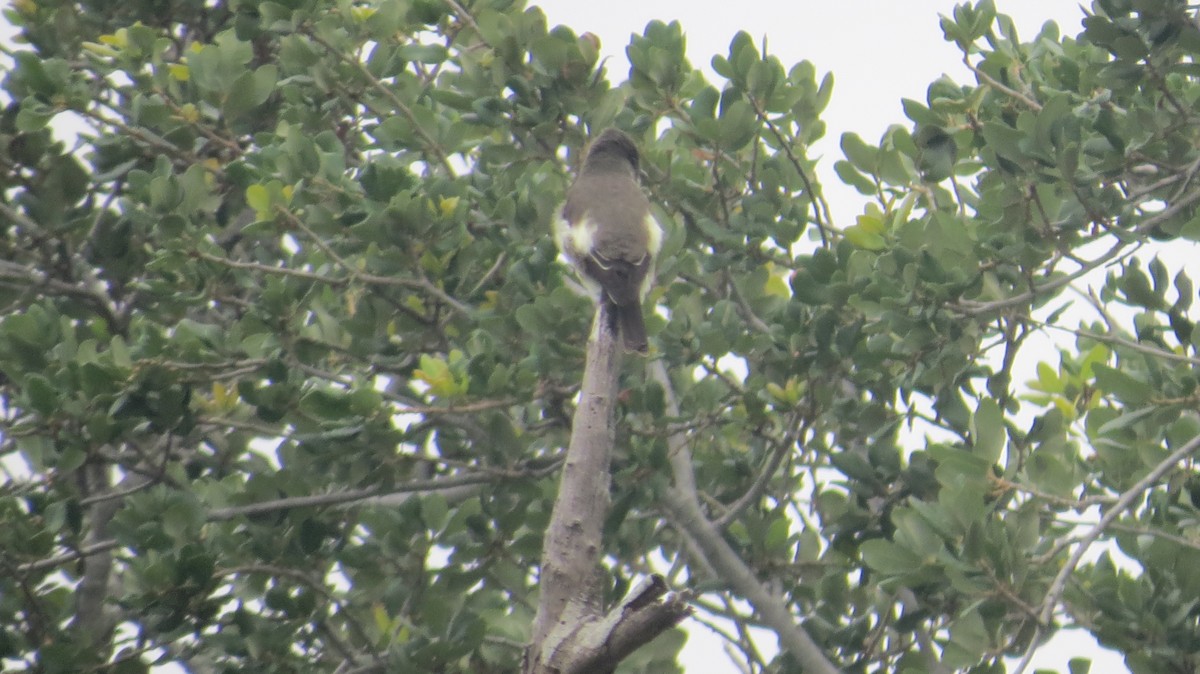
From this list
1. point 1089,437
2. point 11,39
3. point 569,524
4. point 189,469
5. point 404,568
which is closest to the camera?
point 569,524

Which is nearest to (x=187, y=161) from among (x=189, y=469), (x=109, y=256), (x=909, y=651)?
(x=109, y=256)

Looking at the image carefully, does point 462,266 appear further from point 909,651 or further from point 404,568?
point 909,651

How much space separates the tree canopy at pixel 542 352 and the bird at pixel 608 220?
130 mm

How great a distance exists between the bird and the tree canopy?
0.43ft

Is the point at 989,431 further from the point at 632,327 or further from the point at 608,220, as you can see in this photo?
the point at 608,220

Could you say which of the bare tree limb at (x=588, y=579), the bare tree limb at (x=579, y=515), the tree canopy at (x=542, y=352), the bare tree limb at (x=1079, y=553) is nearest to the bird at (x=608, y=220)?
the tree canopy at (x=542, y=352)

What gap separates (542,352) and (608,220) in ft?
3.54

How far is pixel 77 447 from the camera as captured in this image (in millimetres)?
4629

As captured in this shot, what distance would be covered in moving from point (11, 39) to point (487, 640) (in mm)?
3663

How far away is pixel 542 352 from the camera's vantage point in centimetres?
448

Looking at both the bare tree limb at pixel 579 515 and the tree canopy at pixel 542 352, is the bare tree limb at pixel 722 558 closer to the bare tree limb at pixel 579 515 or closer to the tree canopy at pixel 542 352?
the tree canopy at pixel 542 352

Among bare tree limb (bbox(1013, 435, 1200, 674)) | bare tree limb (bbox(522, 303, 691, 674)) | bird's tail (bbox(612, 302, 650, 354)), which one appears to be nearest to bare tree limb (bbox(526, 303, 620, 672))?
bare tree limb (bbox(522, 303, 691, 674))

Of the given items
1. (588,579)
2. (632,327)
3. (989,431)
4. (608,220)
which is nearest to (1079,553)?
(989,431)

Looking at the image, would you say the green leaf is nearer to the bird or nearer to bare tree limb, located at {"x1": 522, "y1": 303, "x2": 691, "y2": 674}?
bare tree limb, located at {"x1": 522, "y1": 303, "x2": 691, "y2": 674}
